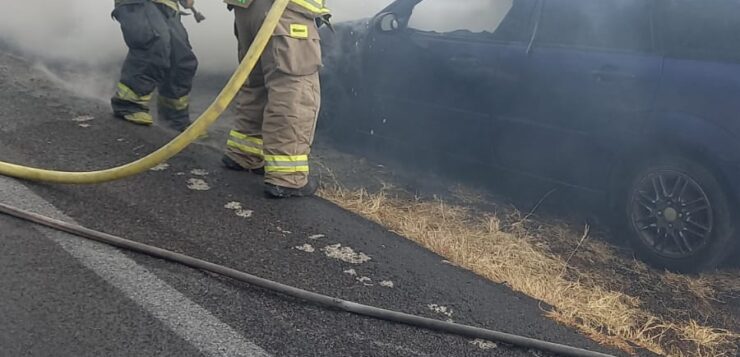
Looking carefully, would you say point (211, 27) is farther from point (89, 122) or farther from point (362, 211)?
point (362, 211)

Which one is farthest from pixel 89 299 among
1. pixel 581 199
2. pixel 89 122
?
pixel 581 199

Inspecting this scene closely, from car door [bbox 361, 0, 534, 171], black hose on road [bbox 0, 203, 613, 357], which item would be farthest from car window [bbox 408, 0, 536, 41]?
black hose on road [bbox 0, 203, 613, 357]

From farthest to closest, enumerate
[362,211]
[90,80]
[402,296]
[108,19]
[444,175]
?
[108,19]
[90,80]
[444,175]
[362,211]
[402,296]

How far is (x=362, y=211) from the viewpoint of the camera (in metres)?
4.20

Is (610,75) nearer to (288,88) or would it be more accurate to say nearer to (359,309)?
(288,88)

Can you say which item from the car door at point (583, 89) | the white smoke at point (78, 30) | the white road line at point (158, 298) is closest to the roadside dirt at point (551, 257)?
the car door at point (583, 89)

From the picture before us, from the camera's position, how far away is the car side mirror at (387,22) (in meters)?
5.27

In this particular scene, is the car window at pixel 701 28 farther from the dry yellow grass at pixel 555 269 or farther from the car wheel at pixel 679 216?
the dry yellow grass at pixel 555 269

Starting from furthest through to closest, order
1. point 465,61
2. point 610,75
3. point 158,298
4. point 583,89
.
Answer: point 465,61 → point 583,89 → point 610,75 → point 158,298

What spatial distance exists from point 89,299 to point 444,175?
120 inches

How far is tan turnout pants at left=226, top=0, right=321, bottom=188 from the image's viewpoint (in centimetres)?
392

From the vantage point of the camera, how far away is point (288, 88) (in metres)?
3.98

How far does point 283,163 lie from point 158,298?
138 centimetres

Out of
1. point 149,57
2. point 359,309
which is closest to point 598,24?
point 359,309
